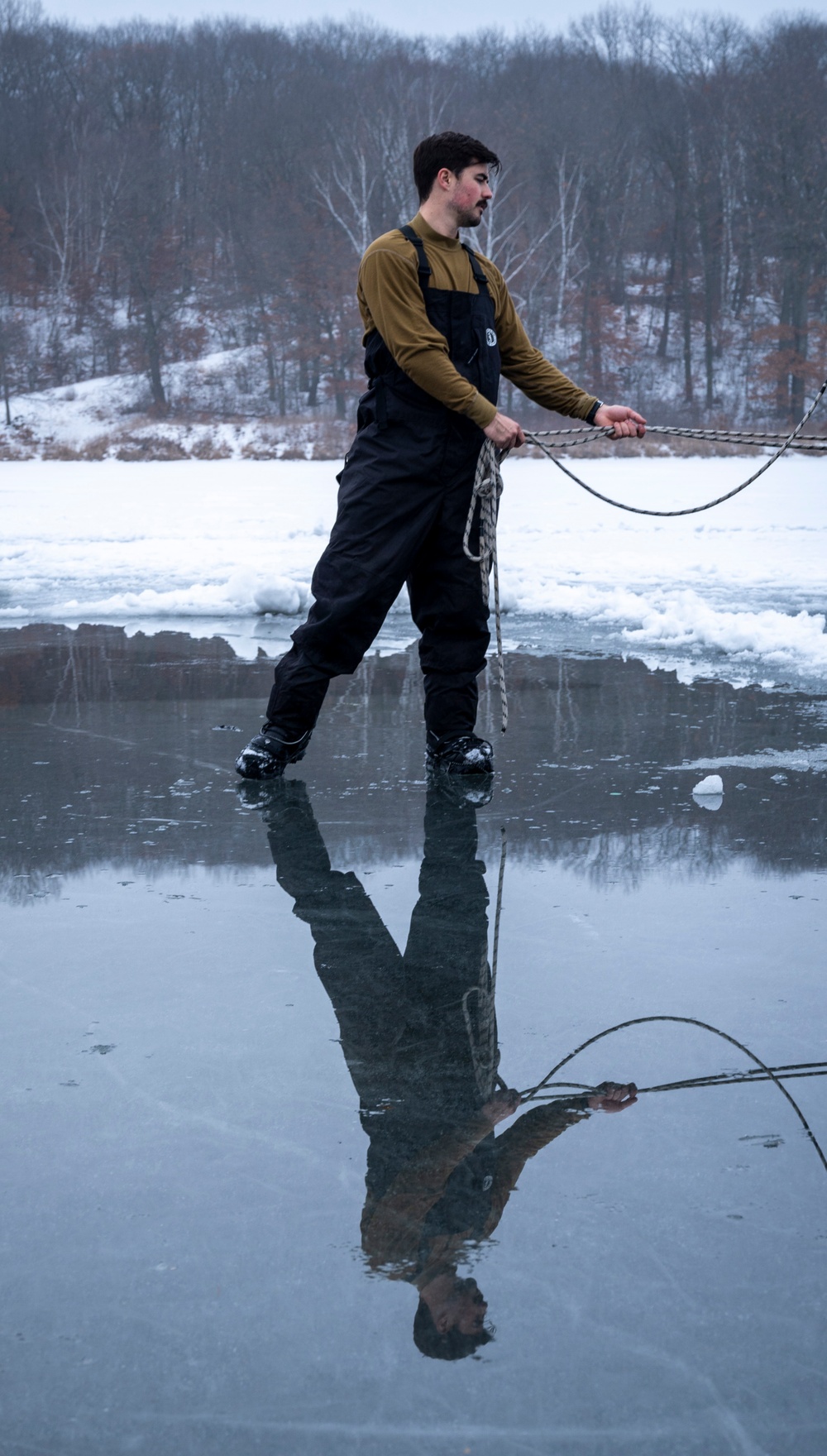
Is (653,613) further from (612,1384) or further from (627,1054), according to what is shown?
(612,1384)

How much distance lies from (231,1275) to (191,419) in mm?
40724

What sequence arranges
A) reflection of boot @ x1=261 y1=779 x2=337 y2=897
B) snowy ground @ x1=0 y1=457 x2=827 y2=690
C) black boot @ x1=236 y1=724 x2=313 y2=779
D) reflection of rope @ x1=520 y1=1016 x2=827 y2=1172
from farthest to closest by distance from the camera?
1. snowy ground @ x1=0 y1=457 x2=827 y2=690
2. black boot @ x1=236 y1=724 x2=313 y2=779
3. reflection of boot @ x1=261 y1=779 x2=337 y2=897
4. reflection of rope @ x1=520 y1=1016 x2=827 y2=1172

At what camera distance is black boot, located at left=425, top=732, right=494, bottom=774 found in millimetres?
3742

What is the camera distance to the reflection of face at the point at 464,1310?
1392mm

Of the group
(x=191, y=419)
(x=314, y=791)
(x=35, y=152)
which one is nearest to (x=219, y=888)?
(x=314, y=791)

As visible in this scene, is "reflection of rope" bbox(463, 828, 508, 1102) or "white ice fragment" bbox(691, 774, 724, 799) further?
"white ice fragment" bbox(691, 774, 724, 799)

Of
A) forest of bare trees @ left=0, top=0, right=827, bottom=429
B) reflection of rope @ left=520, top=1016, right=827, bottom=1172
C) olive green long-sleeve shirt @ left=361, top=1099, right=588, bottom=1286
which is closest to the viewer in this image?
olive green long-sleeve shirt @ left=361, top=1099, right=588, bottom=1286

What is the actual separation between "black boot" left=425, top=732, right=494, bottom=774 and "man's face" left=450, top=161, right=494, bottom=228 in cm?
140

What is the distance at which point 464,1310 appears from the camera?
1418 mm

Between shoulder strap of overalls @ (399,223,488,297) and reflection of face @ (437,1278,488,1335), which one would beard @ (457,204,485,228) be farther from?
reflection of face @ (437,1278,488,1335)

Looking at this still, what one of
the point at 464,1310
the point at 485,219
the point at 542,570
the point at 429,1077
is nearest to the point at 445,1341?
the point at 464,1310

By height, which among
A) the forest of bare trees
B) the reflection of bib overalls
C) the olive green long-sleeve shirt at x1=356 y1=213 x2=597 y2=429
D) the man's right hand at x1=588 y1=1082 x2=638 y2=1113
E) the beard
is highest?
the forest of bare trees

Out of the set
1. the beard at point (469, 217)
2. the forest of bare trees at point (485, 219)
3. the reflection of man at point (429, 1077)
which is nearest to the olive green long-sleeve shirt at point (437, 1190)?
the reflection of man at point (429, 1077)

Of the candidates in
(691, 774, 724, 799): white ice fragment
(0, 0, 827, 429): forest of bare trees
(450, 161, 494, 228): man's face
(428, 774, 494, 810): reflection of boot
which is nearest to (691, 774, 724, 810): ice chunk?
(691, 774, 724, 799): white ice fragment
